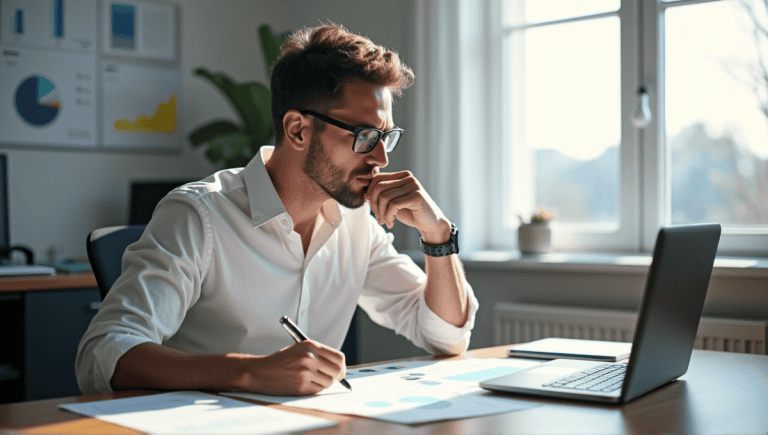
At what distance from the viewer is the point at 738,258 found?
245 centimetres

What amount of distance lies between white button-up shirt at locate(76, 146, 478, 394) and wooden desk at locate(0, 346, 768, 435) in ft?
0.55

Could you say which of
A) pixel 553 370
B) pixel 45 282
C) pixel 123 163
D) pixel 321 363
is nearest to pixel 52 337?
pixel 45 282

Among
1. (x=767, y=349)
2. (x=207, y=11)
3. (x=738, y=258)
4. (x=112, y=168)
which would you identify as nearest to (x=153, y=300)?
(x=767, y=349)

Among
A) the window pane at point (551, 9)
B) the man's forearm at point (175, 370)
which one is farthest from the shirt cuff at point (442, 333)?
the window pane at point (551, 9)

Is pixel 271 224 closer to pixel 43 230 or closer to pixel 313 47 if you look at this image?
pixel 313 47

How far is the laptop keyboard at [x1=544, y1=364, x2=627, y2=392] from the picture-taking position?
1082 mm

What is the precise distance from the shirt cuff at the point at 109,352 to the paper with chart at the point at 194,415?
105mm

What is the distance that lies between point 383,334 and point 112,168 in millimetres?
1393

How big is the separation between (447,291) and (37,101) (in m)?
2.22

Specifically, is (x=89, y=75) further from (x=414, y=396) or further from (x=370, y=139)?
(x=414, y=396)

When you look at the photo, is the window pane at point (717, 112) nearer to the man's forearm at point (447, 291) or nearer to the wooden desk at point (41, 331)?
the man's forearm at point (447, 291)

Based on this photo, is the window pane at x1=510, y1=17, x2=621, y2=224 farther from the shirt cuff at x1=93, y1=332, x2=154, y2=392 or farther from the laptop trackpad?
the shirt cuff at x1=93, y1=332, x2=154, y2=392

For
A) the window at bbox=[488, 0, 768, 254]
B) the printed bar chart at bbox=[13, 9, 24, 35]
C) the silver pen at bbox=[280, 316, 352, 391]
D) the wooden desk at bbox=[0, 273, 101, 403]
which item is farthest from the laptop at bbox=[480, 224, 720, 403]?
the printed bar chart at bbox=[13, 9, 24, 35]

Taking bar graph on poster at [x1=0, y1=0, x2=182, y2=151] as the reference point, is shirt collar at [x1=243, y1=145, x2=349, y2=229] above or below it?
below
